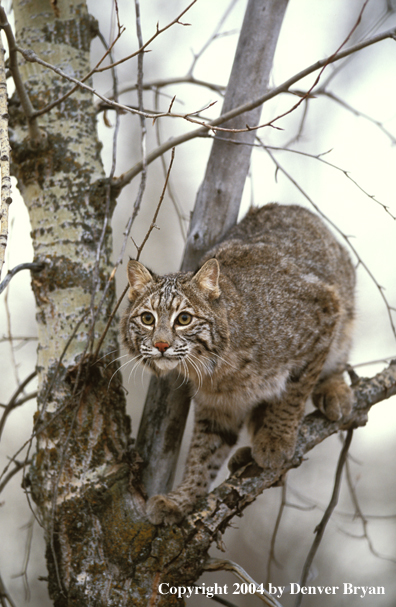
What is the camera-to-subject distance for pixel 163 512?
8.79ft

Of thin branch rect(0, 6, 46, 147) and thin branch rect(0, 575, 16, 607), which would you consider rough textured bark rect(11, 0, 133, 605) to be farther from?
thin branch rect(0, 575, 16, 607)

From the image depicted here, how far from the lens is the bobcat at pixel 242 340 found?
9.61 ft

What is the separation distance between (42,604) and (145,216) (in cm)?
533

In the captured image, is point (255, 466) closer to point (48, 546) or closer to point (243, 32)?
point (48, 546)

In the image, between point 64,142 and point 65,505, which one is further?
point 64,142

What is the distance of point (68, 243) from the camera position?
9.59 ft

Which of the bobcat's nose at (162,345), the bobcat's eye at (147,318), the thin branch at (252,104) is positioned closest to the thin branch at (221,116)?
the thin branch at (252,104)

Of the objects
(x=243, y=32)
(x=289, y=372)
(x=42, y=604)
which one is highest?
(x=243, y=32)

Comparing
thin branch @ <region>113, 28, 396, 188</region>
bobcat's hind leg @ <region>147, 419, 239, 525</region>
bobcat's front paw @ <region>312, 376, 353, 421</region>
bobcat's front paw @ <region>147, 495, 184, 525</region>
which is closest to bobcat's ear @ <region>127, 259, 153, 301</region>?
thin branch @ <region>113, 28, 396, 188</region>

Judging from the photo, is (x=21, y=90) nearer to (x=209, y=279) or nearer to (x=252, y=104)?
(x=252, y=104)

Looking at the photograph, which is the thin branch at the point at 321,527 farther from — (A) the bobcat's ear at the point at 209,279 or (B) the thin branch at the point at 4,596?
(B) the thin branch at the point at 4,596

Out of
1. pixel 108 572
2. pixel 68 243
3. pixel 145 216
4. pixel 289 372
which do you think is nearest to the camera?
pixel 108 572

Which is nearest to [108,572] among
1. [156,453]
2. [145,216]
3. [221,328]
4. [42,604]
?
[156,453]

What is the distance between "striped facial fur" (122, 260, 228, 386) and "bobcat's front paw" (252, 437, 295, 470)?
55 centimetres
